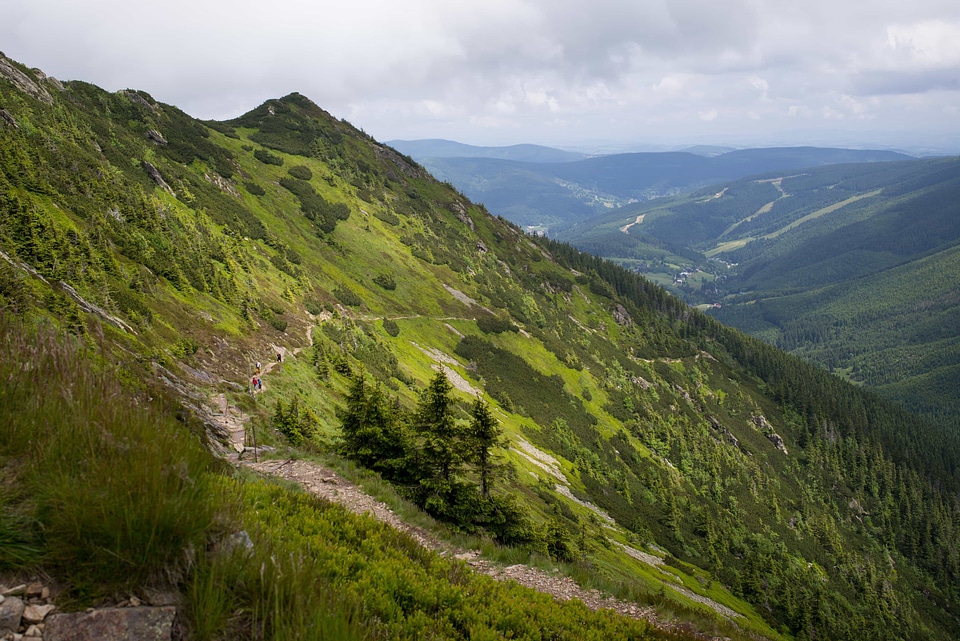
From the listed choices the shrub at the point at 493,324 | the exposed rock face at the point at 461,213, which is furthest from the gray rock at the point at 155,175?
the exposed rock face at the point at 461,213

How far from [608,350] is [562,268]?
52556 millimetres

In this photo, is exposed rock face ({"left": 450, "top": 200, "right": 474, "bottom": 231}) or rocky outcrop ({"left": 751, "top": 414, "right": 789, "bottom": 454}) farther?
exposed rock face ({"left": 450, "top": 200, "right": 474, "bottom": 231})

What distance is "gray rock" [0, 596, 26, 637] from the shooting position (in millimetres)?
3781

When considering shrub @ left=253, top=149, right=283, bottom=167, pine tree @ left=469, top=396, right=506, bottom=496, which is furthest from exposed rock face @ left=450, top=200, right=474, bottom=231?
pine tree @ left=469, top=396, right=506, bottom=496

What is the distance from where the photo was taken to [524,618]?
895 centimetres

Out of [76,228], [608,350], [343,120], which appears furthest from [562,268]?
[76,228]

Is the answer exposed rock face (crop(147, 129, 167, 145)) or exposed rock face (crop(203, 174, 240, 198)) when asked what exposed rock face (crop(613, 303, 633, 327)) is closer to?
exposed rock face (crop(203, 174, 240, 198))

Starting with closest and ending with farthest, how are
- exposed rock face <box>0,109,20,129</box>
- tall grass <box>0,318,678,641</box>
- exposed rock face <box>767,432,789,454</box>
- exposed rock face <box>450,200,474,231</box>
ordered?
tall grass <box>0,318,678,641</box> → exposed rock face <box>0,109,20,129</box> → exposed rock face <box>767,432,789,454</box> → exposed rock face <box>450,200,474,231</box>

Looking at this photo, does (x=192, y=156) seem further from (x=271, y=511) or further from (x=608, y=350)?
(x=608, y=350)

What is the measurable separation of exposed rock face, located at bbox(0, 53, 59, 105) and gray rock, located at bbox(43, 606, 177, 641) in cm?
6187

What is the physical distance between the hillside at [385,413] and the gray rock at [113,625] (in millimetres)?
216

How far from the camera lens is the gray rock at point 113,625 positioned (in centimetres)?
400

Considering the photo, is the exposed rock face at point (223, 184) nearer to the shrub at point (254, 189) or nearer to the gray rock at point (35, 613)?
the shrub at point (254, 189)

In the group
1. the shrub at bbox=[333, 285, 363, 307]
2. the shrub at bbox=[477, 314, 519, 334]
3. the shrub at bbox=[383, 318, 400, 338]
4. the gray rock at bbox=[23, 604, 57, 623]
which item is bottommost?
the shrub at bbox=[477, 314, 519, 334]
